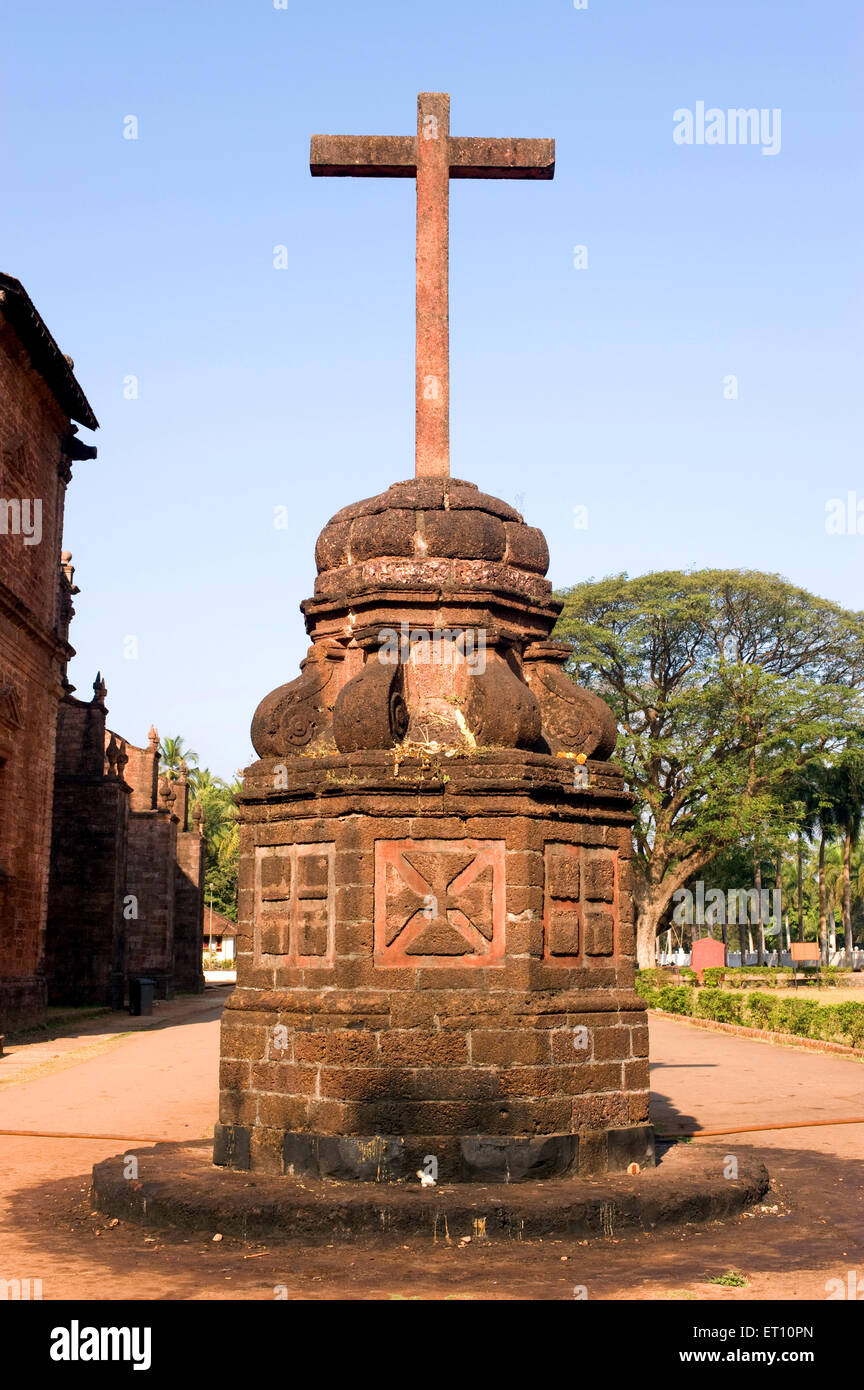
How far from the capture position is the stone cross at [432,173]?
852 cm

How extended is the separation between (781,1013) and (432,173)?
15.8 m

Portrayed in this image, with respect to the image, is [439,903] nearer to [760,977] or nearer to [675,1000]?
[675,1000]

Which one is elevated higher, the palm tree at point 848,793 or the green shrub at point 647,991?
the palm tree at point 848,793

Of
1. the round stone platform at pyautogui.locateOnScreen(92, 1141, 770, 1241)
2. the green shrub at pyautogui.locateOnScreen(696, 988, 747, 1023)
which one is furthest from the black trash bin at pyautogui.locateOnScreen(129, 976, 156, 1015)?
the round stone platform at pyautogui.locateOnScreen(92, 1141, 770, 1241)

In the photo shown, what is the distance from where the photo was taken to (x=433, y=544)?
796cm

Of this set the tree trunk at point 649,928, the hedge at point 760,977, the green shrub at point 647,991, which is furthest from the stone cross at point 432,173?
the tree trunk at point 649,928

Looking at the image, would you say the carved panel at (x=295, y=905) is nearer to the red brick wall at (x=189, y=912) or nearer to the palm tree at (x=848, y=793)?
the red brick wall at (x=189, y=912)

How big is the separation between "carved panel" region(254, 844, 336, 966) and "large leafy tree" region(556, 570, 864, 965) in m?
31.1

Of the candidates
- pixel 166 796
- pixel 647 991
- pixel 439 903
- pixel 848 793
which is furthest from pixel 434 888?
pixel 848 793

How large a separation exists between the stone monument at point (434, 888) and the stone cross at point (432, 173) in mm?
609

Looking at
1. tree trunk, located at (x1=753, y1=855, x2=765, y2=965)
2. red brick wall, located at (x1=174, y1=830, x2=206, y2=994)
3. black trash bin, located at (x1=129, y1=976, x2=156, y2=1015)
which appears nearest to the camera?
A: black trash bin, located at (x1=129, y1=976, x2=156, y2=1015)

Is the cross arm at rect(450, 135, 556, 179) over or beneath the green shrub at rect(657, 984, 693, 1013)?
over

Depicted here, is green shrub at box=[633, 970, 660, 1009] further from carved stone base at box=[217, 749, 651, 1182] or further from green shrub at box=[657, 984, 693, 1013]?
carved stone base at box=[217, 749, 651, 1182]

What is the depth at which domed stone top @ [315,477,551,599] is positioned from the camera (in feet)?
26.0
